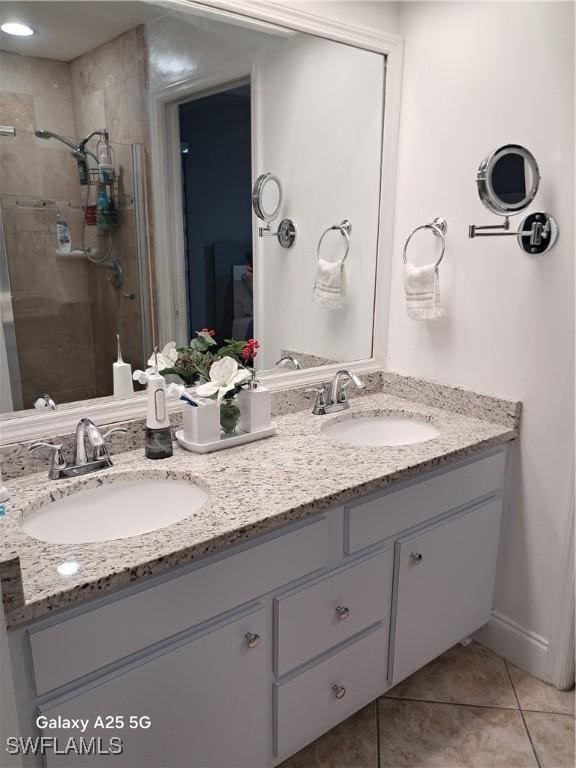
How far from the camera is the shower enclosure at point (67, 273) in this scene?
1.36 m

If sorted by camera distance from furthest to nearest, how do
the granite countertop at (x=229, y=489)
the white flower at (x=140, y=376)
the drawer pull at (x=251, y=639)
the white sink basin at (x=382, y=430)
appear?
the white sink basin at (x=382, y=430) < the white flower at (x=140, y=376) < the drawer pull at (x=251, y=639) < the granite countertop at (x=229, y=489)

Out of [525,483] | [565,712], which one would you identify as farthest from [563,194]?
[565,712]

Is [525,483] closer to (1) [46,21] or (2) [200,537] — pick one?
(2) [200,537]

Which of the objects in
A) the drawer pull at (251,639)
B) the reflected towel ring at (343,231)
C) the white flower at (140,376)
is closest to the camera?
the drawer pull at (251,639)

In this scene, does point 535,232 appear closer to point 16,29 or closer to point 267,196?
point 267,196

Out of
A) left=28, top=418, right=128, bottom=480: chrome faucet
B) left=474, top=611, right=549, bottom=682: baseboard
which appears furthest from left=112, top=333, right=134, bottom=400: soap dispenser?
left=474, top=611, right=549, bottom=682: baseboard

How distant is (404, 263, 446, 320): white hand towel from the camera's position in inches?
74.5

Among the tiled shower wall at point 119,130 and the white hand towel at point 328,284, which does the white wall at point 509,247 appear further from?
the tiled shower wall at point 119,130

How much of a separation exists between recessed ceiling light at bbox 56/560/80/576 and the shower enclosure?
55cm

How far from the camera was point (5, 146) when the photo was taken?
1.31 m

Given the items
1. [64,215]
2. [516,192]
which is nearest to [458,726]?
[516,192]

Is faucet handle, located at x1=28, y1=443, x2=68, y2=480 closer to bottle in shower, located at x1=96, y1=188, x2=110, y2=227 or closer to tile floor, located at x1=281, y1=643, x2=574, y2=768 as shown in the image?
bottle in shower, located at x1=96, y1=188, x2=110, y2=227

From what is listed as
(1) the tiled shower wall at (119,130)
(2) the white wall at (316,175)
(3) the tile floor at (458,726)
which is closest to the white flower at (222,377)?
(1) the tiled shower wall at (119,130)

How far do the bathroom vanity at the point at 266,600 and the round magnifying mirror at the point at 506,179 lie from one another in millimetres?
679
